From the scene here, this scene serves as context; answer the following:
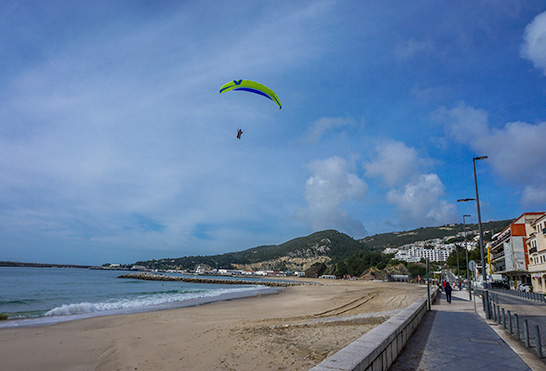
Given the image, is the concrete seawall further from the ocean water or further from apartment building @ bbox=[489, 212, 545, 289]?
apartment building @ bbox=[489, 212, 545, 289]

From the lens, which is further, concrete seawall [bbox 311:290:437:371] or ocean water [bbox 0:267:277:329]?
ocean water [bbox 0:267:277:329]

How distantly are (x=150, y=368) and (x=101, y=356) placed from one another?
9.95 feet

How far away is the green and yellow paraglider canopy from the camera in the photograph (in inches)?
868

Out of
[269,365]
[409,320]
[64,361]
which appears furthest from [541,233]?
[64,361]

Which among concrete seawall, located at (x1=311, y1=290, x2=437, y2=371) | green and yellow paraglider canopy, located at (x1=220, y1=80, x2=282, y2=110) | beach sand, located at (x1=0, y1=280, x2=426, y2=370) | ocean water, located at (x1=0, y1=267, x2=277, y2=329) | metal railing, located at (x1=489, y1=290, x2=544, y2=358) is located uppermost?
green and yellow paraglider canopy, located at (x1=220, y1=80, x2=282, y2=110)

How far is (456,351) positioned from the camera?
7.04 m

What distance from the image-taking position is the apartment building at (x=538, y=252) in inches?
1534

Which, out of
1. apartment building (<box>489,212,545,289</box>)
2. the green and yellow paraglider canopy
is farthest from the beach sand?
apartment building (<box>489,212,545,289</box>)

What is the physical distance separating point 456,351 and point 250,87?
63.5 ft

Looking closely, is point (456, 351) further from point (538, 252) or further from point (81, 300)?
point (538, 252)

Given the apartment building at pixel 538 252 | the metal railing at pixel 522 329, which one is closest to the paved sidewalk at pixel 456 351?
the metal railing at pixel 522 329

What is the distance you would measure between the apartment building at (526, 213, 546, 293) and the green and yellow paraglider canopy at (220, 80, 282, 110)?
37.0m

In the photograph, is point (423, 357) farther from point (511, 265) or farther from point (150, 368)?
point (511, 265)

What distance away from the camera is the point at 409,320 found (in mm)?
8039
